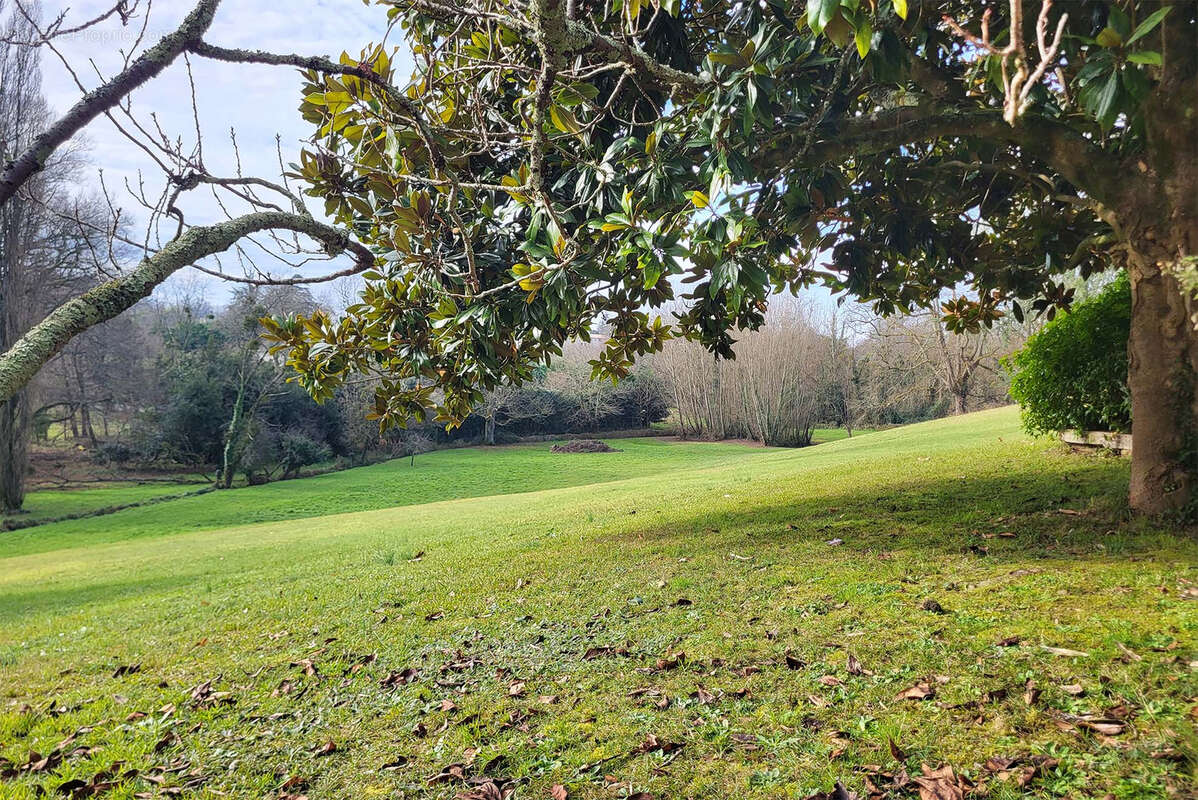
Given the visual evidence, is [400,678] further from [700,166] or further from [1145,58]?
[1145,58]

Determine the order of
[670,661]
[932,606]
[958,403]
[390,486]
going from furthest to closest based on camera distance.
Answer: [958,403] < [390,486] < [932,606] < [670,661]

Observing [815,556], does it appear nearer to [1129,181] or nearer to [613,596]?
[613,596]

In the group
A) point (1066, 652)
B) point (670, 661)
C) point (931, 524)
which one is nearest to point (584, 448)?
point (931, 524)

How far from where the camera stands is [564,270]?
11.9 feet

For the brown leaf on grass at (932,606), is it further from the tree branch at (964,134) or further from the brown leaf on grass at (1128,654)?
the tree branch at (964,134)

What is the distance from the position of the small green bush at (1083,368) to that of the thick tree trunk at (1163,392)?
10.4 feet

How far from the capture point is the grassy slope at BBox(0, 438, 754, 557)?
58.7 feet

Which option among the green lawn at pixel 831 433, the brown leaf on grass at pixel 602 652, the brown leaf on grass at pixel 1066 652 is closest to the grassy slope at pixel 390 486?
the green lawn at pixel 831 433

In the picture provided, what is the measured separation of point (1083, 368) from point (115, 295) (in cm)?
956

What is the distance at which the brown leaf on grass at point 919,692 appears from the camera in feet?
8.91

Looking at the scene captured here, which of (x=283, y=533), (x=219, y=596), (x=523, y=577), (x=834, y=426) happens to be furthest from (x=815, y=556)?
(x=834, y=426)

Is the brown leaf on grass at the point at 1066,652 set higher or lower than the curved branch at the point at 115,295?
lower

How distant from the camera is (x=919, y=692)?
108 inches

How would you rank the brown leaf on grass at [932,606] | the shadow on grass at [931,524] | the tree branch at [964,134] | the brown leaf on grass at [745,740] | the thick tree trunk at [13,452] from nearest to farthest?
1. the brown leaf on grass at [745,740]
2. the brown leaf on grass at [932,606]
3. the tree branch at [964,134]
4. the shadow on grass at [931,524]
5. the thick tree trunk at [13,452]
